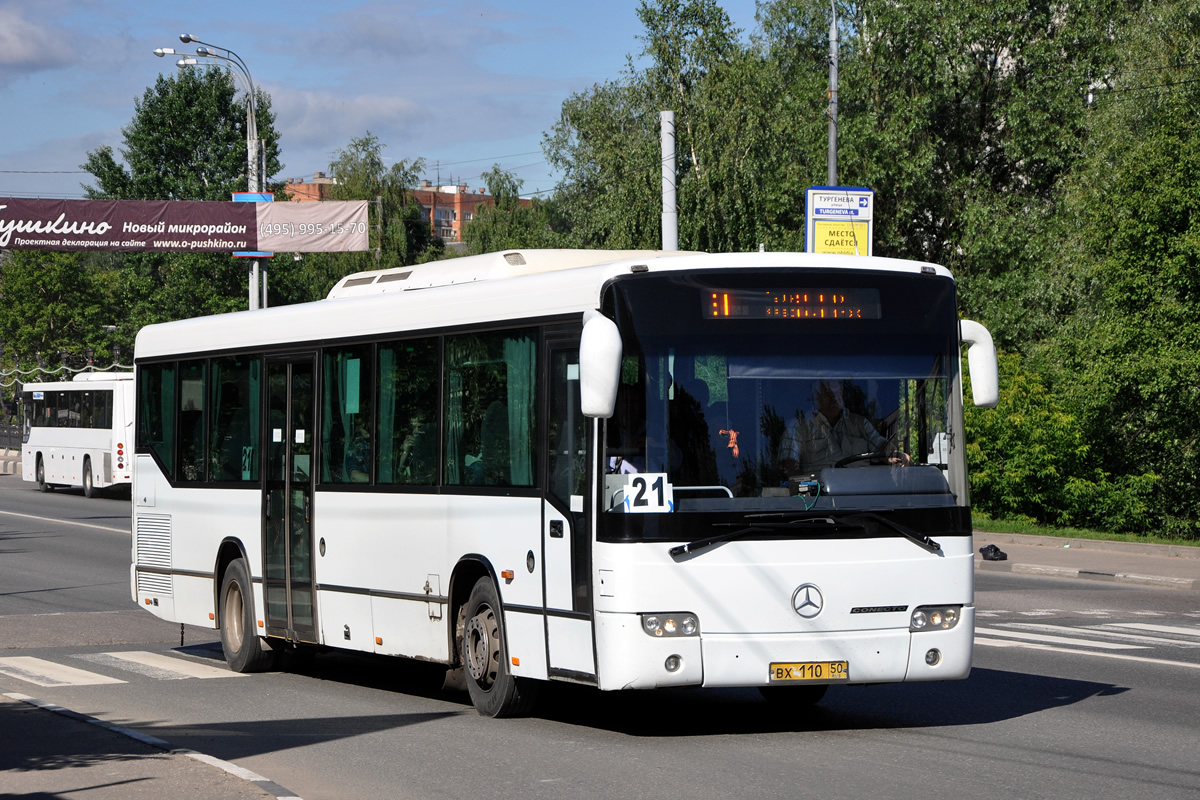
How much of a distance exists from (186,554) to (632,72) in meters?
46.1

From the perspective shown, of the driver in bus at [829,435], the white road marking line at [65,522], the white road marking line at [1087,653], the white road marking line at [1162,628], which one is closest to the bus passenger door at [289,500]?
the driver in bus at [829,435]

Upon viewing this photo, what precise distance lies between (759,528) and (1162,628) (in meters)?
9.12

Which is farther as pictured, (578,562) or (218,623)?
(218,623)

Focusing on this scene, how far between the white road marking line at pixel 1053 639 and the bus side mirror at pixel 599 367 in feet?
24.8

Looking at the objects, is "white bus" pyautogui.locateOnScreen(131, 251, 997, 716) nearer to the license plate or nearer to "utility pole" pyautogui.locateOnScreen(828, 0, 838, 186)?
the license plate

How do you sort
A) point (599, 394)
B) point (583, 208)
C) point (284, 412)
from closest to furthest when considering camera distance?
point (599, 394)
point (284, 412)
point (583, 208)

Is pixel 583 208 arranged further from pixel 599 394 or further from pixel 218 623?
pixel 599 394

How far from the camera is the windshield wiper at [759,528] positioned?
8891 millimetres

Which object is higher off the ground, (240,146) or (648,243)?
(240,146)

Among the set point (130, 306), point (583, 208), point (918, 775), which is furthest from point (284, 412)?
point (130, 306)

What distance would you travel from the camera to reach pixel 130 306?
7619cm

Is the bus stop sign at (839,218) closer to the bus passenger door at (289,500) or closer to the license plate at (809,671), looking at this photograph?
the bus passenger door at (289,500)

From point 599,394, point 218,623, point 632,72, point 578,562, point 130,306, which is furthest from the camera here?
point 130,306

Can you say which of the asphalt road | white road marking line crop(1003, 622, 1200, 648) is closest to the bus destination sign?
the asphalt road
